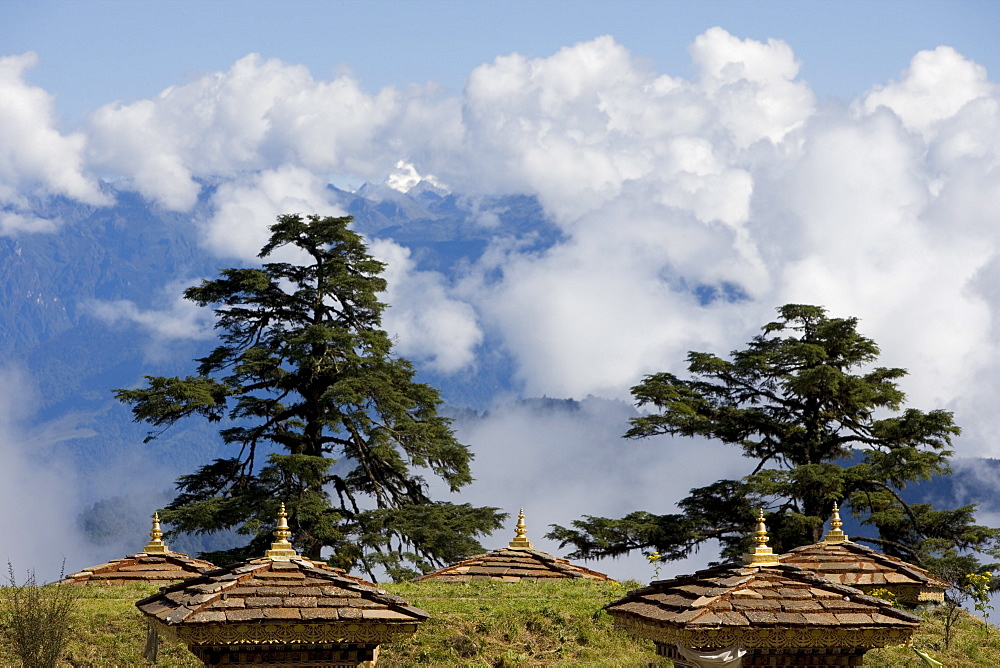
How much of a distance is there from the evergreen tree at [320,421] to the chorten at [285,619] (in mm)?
24322

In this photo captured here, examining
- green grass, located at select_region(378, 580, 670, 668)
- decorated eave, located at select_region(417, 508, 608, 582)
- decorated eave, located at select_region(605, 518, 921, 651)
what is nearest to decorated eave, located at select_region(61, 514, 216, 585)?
green grass, located at select_region(378, 580, 670, 668)

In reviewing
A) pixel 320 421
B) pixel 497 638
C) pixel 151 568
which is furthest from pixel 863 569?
pixel 320 421

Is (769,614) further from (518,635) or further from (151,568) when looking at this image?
(151,568)

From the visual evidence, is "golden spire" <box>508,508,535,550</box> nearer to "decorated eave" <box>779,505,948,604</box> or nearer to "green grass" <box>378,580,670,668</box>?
"green grass" <box>378,580,670,668</box>

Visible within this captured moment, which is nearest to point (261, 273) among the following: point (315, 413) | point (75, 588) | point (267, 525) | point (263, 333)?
point (263, 333)

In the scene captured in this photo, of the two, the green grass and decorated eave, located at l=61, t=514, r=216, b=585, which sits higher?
decorated eave, located at l=61, t=514, r=216, b=585

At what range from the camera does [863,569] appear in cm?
2022

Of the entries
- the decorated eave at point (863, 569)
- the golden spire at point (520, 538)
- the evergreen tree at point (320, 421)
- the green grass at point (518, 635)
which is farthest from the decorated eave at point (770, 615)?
the evergreen tree at point (320, 421)

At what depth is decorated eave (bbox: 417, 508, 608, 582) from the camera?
2817cm

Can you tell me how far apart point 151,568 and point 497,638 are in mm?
6691

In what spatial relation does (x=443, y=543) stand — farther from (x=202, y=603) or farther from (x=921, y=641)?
(x=202, y=603)

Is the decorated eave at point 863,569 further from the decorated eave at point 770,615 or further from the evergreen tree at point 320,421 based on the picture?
the evergreen tree at point 320,421

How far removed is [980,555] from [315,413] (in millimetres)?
20829

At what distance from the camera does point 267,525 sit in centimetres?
3859
